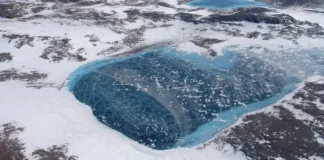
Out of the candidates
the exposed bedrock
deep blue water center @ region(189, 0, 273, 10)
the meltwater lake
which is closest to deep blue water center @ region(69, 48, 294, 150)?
the meltwater lake

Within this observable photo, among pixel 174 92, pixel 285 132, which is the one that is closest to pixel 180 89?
pixel 174 92

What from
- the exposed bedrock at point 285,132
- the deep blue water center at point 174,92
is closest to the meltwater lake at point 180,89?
the deep blue water center at point 174,92

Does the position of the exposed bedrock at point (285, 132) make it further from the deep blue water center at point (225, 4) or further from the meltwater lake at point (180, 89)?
the deep blue water center at point (225, 4)

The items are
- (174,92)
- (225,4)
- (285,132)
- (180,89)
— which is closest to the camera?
(285,132)

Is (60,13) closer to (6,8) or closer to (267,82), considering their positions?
(6,8)

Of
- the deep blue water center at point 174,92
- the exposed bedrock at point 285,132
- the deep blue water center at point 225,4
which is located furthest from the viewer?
the deep blue water center at point 225,4

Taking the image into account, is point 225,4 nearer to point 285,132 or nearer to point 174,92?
point 174,92

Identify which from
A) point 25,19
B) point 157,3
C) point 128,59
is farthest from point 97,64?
point 157,3
